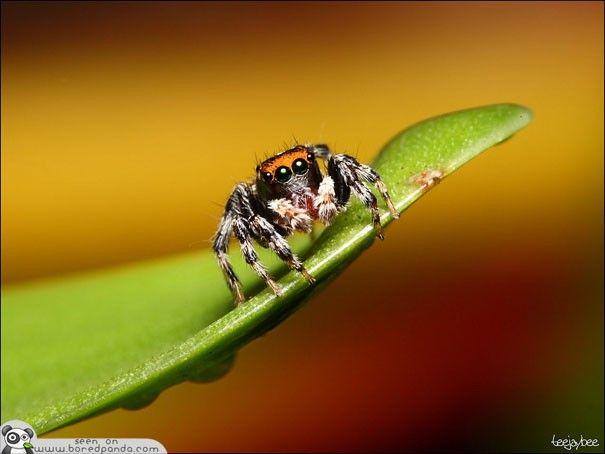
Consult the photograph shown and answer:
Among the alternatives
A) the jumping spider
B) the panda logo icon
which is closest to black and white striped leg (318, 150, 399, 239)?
the jumping spider

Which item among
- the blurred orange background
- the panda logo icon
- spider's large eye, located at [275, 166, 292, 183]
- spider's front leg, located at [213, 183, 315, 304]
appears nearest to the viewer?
the panda logo icon

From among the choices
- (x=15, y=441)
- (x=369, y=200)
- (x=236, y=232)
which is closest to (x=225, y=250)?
(x=236, y=232)

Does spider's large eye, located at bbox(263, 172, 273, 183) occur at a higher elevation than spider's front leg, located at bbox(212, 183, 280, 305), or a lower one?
higher

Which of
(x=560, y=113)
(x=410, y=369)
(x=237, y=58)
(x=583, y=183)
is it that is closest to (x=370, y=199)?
(x=410, y=369)

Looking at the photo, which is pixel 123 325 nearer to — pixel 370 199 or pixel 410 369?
pixel 370 199

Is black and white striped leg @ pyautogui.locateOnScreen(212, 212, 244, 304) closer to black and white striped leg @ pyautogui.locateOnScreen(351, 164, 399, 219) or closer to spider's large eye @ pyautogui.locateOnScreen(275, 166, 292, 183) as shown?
spider's large eye @ pyautogui.locateOnScreen(275, 166, 292, 183)

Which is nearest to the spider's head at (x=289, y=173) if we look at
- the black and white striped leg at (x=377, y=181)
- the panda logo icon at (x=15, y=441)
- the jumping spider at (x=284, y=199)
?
the jumping spider at (x=284, y=199)
